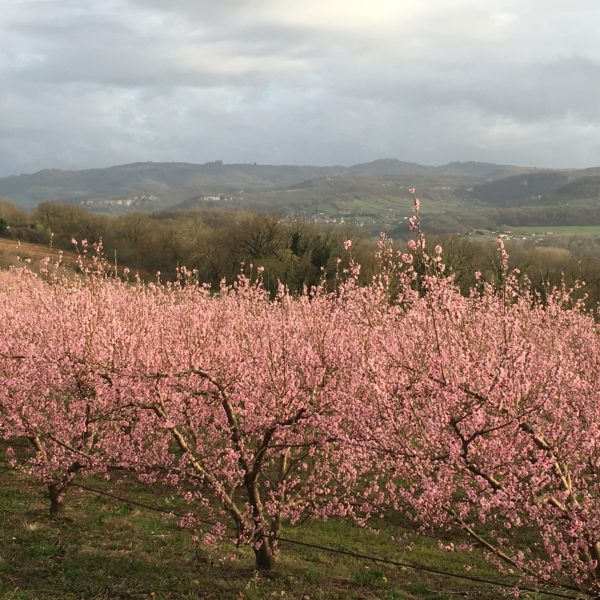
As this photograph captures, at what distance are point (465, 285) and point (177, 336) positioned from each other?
4058 cm

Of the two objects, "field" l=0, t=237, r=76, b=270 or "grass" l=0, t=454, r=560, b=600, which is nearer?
"grass" l=0, t=454, r=560, b=600

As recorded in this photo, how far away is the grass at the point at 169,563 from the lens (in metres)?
11.5

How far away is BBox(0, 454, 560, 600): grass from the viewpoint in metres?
11.5

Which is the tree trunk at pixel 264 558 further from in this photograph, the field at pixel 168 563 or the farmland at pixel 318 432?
the field at pixel 168 563

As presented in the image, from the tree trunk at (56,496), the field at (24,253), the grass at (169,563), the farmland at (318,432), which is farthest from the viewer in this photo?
the field at (24,253)

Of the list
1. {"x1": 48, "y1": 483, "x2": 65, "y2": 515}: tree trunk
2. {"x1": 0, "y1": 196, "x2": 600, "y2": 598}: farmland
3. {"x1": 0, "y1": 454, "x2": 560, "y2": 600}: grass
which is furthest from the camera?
{"x1": 48, "y1": 483, "x2": 65, "y2": 515}: tree trunk

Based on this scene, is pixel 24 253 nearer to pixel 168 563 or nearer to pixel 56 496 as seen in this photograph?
pixel 56 496

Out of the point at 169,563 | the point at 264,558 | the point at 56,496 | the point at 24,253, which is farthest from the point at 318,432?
the point at 24,253

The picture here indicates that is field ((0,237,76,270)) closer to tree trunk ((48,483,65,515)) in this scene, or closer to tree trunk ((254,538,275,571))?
tree trunk ((48,483,65,515))

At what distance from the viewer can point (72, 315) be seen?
46.0ft

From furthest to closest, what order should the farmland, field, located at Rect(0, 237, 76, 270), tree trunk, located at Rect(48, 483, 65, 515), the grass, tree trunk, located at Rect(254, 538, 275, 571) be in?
field, located at Rect(0, 237, 76, 270) → tree trunk, located at Rect(48, 483, 65, 515) → tree trunk, located at Rect(254, 538, 275, 571) → the grass → the farmland

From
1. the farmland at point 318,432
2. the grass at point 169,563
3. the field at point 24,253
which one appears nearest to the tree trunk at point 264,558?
the farmland at point 318,432

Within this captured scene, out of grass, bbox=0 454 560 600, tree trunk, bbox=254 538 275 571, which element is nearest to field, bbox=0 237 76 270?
grass, bbox=0 454 560 600

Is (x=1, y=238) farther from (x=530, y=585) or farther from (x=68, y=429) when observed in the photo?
(x=530, y=585)
